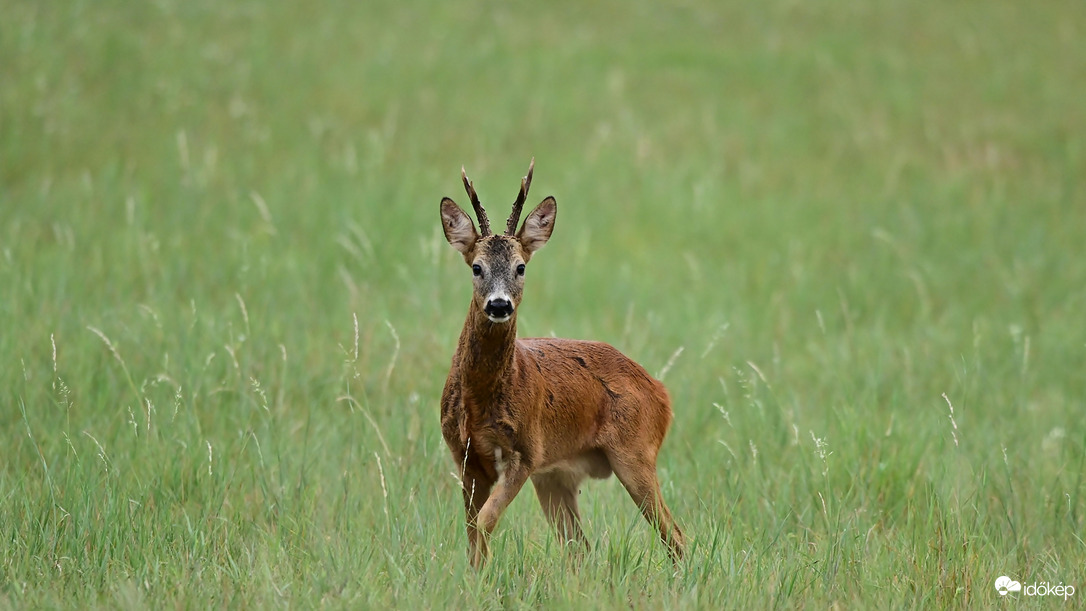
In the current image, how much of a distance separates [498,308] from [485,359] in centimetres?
40

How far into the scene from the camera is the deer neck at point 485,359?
460 cm

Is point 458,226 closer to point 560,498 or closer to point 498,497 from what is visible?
point 498,497

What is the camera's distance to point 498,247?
4.54 meters

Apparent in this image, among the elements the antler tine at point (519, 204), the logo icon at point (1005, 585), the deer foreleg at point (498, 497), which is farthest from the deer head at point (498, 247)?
the logo icon at point (1005, 585)

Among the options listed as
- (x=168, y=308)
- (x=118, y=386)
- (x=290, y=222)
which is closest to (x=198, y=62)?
(x=290, y=222)

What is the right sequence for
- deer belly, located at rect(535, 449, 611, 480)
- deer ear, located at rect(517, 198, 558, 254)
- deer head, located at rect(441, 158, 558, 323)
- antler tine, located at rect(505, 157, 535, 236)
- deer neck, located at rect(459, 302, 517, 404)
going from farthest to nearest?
deer belly, located at rect(535, 449, 611, 480), deer ear, located at rect(517, 198, 558, 254), deer neck, located at rect(459, 302, 517, 404), antler tine, located at rect(505, 157, 535, 236), deer head, located at rect(441, 158, 558, 323)

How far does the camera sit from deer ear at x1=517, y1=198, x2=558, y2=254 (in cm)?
475

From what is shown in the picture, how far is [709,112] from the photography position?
1447 cm

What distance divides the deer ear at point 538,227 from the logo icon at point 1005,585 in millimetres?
2172

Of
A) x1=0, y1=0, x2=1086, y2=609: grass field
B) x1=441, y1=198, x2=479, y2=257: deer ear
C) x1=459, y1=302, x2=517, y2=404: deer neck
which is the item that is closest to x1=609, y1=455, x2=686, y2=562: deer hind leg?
x1=0, y1=0, x2=1086, y2=609: grass field

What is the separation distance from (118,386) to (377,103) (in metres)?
7.65

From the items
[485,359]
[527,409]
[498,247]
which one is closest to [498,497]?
[527,409]

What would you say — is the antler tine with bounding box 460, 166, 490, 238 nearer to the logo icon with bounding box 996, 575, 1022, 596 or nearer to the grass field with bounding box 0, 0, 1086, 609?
the grass field with bounding box 0, 0, 1086, 609

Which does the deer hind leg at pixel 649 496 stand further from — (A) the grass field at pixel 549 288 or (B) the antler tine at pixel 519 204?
(B) the antler tine at pixel 519 204
